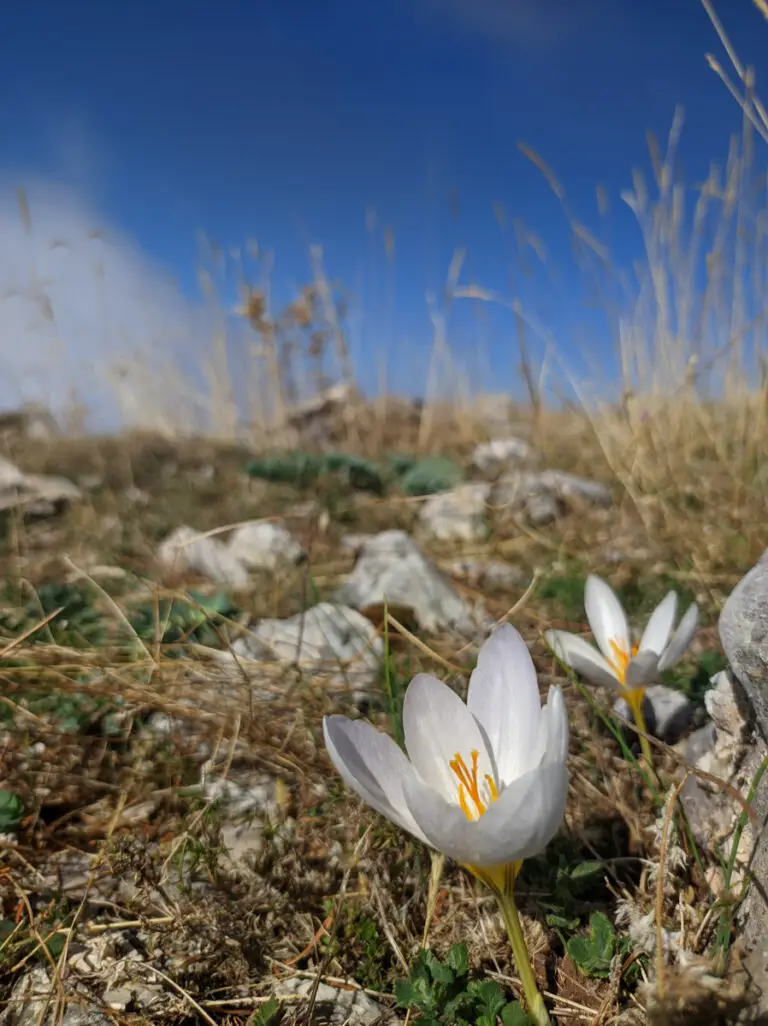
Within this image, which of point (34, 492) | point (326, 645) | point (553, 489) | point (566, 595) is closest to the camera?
point (326, 645)

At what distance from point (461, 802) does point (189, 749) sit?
31.6 inches

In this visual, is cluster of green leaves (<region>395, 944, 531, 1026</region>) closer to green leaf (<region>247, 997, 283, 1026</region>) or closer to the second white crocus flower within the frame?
green leaf (<region>247, 997, 283, 1026</region>)

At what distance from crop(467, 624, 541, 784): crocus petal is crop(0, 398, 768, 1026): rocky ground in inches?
7.8

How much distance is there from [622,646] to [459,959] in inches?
23.8

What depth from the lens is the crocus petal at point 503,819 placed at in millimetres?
729

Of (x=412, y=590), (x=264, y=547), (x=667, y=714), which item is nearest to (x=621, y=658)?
(x=667, y=714)

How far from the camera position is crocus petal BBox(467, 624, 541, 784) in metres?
0.94

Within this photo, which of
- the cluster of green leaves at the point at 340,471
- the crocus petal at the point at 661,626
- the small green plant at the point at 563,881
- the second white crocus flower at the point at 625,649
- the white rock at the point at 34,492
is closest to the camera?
the small green plant at the point at 563,881

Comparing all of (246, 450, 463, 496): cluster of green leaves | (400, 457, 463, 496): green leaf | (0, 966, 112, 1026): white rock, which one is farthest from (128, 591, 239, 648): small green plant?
(246, 450, 463, 496): cluster of green leaves

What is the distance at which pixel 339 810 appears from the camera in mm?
1282

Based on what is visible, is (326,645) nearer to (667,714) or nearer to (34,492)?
(667,714)

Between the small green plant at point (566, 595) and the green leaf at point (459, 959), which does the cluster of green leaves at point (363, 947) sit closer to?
the green leaf at point (459, 959)

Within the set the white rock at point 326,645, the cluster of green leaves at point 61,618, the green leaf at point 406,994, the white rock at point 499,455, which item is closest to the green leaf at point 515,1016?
the green leaf at point 406,994

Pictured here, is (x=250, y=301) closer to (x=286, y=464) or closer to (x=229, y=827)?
(x=286, y=464)
